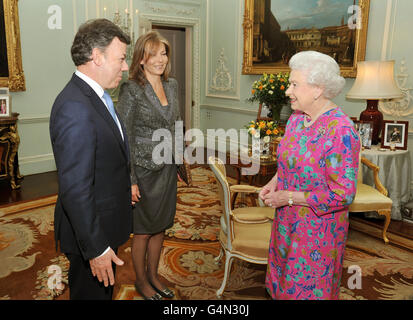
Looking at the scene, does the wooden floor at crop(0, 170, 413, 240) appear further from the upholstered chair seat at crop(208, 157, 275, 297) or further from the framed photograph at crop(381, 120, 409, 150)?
the upholstered chair seat at crop(208, 157, 275, 297)

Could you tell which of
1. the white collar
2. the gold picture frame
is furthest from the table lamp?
the gold picture frame

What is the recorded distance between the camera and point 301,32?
561 cm

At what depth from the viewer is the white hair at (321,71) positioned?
1.71m

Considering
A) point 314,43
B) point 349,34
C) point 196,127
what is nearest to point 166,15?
point 196,127

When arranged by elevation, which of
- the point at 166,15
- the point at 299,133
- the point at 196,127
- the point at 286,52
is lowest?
the point at 196,127

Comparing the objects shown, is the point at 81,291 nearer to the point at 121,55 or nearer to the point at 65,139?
the point at 65,139

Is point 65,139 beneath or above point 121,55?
beneath

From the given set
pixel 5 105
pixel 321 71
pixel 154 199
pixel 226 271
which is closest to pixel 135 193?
pixel 154 199

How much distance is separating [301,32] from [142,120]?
4.10 m

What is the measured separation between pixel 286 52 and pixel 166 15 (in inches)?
104

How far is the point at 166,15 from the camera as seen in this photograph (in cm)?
712

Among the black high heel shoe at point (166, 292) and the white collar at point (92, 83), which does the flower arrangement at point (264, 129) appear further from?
the white collar at point (92, 83)

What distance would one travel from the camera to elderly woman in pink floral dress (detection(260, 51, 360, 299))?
65.4 inches

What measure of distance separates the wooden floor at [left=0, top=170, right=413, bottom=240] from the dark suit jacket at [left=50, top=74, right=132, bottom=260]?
3443 millimetres
